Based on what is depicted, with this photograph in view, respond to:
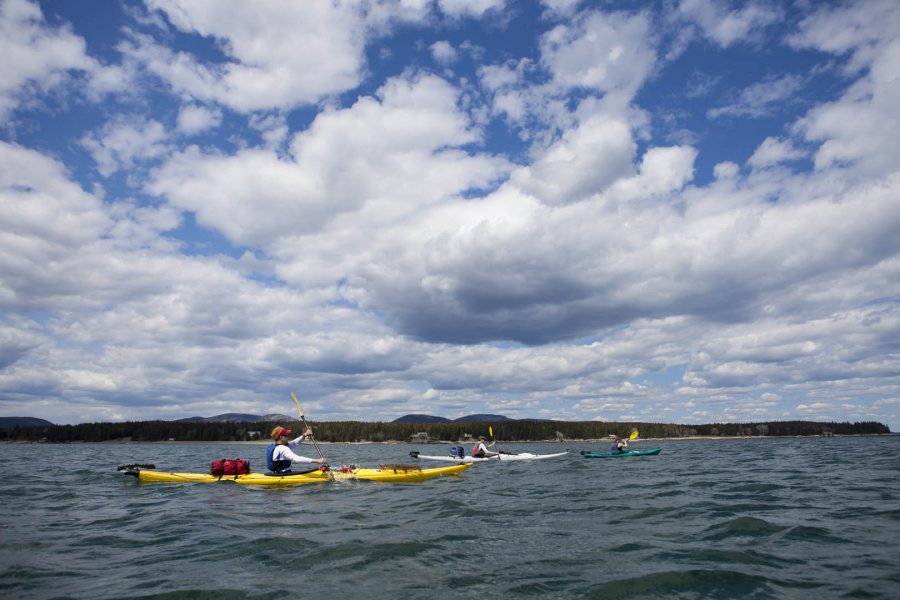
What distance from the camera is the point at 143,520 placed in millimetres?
17000

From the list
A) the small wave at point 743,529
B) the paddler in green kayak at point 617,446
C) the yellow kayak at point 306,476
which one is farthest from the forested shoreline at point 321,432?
the small wave at point 743,529

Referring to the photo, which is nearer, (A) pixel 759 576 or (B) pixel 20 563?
(A) pixel 759 576

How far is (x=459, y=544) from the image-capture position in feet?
42.5

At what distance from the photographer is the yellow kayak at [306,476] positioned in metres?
25.1

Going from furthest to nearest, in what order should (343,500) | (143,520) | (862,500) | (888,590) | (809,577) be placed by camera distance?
(343,500)
(862,500)
(143,520)
(809,577)
(888,590)

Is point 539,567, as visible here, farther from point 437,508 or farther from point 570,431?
point 570,431

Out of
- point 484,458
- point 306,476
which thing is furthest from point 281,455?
point 484,458

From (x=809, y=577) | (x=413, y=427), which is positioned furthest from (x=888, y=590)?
(x=413, y=427)

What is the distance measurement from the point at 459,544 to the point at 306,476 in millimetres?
15017

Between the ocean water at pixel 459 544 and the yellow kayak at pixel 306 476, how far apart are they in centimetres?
168

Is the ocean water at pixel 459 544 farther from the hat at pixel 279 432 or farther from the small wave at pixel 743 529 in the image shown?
the hat at pixel 279 432

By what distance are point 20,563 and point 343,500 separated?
11.4m

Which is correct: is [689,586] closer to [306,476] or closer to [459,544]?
[459,544]

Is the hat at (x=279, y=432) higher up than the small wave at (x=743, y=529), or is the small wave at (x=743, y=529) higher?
the hat at (x=279, y=432)
